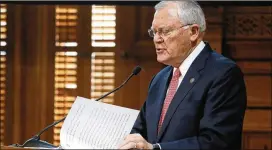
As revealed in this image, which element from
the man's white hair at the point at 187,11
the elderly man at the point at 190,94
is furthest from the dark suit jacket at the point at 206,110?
the man's white hair at the point at 187,11

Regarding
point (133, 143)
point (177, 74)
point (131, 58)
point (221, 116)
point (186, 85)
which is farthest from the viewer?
point (131, 58)

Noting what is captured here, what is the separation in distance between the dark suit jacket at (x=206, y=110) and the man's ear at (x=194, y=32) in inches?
2.3

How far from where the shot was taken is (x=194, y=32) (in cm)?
216

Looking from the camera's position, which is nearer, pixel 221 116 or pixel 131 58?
pixel 221 116

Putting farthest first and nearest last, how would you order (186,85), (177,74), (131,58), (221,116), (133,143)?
1. (131,58)
2. (177,74)
3. (186,85)
4. (221,116)
5. (133,143)

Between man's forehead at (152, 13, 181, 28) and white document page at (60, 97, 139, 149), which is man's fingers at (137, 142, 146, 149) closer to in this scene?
white document page at (60, 97, 139, 149)

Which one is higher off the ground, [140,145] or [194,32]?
[194,32]

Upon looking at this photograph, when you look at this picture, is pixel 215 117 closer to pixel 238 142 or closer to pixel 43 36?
pixel 238 142

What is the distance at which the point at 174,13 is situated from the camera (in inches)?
82.8

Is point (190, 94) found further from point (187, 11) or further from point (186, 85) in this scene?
point (187, 11)

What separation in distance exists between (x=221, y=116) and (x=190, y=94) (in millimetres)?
145

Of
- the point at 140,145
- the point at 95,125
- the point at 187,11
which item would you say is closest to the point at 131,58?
the point at 187,11

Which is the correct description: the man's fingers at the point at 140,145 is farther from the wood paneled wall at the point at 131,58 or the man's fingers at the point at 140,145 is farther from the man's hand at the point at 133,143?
the wood paneled wall at the point at 131,58

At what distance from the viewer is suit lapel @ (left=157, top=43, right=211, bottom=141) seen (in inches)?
82.4
